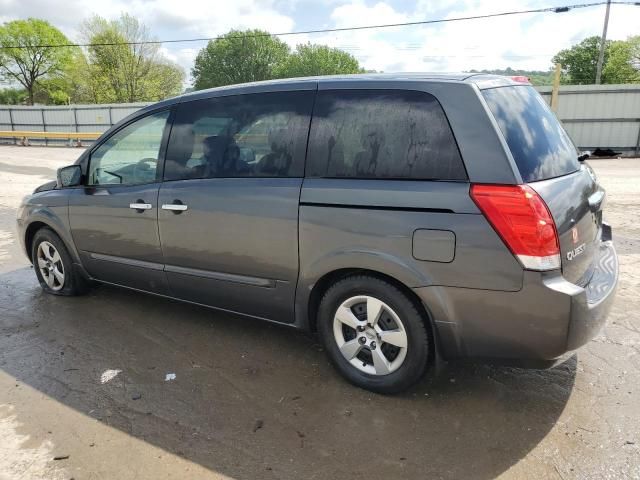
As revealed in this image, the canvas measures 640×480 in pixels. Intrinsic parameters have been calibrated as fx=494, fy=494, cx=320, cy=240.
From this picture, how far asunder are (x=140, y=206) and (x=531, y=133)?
2.81 m

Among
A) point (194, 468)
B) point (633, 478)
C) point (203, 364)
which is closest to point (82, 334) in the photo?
point (203, 364)

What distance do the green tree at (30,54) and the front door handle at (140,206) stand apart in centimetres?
6324

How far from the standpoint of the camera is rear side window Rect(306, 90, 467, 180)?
2.71 metres

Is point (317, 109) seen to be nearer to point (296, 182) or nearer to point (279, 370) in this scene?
point (296, 182)

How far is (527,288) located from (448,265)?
1.31 feet

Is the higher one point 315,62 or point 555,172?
point 315,62

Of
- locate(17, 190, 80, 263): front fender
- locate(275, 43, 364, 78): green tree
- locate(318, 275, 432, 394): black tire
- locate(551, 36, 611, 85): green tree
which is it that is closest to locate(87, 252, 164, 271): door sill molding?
locate(17, 190, 80, 263): front fender

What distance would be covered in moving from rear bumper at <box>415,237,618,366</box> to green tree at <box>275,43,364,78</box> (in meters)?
65.5

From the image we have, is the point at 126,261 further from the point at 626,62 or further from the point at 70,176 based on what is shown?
the point at 626,62

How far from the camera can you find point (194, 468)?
2.45m

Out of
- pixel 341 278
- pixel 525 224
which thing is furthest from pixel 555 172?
pixel 341 278

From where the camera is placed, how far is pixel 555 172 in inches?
109

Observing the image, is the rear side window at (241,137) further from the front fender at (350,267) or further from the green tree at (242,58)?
the green tree at (242,58)

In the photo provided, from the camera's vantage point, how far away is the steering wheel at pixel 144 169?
387cm
